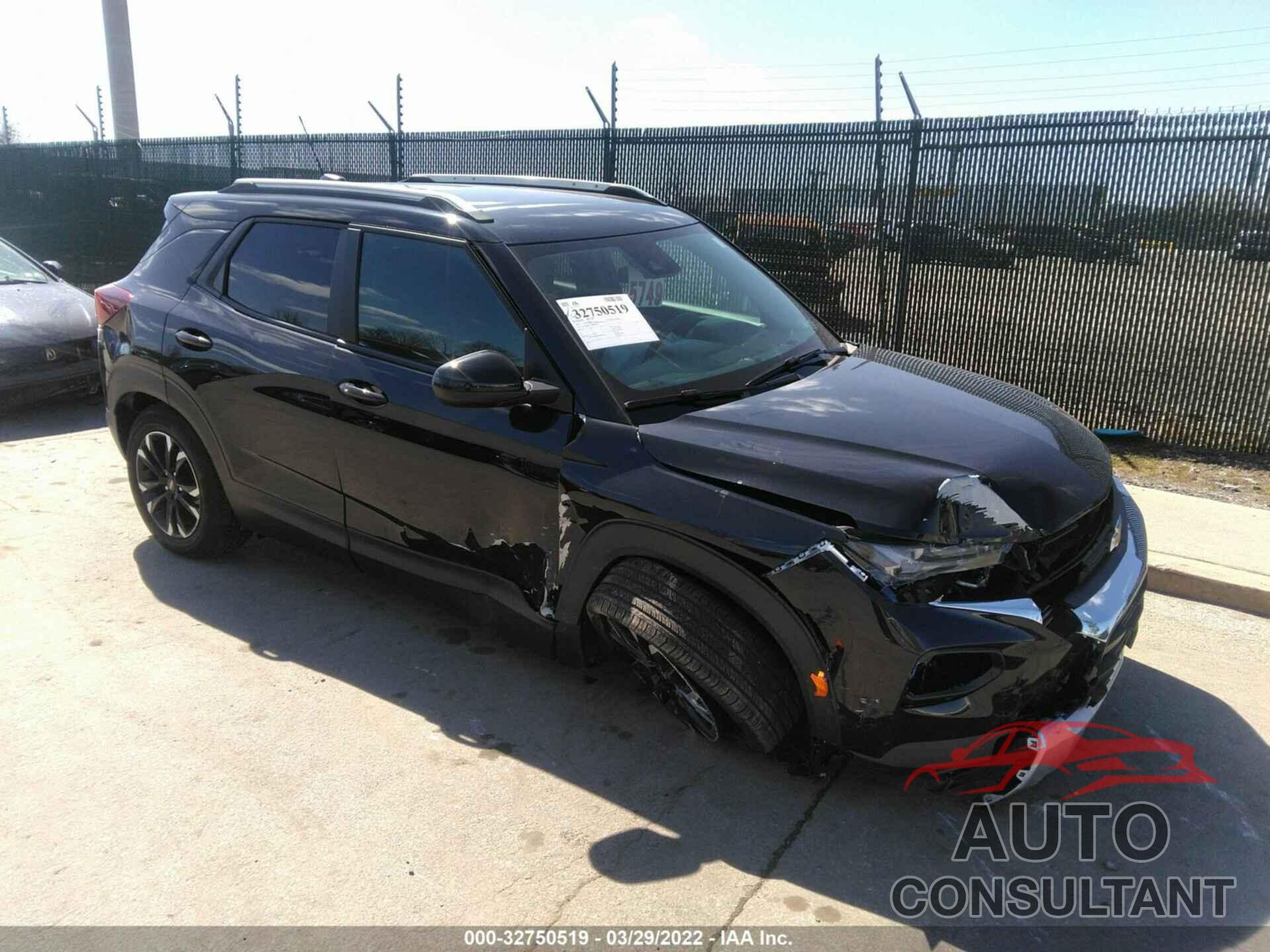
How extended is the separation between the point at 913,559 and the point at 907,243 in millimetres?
6188

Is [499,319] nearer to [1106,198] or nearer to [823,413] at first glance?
[823,413]

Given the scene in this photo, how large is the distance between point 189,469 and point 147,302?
82 centimetres

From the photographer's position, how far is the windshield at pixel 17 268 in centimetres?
852

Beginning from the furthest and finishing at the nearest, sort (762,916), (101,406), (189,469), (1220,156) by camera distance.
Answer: (101,406) < (1220,156) < (189,469) < (762,916)

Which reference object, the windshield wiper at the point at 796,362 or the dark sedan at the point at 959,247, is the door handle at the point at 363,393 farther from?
the dark sedan at the point at 959,247

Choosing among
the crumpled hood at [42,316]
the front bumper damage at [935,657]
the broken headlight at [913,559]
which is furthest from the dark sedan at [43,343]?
the broken headlight at [913,559]

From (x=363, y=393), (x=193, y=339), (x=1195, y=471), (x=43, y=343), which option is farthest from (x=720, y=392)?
(x=43, y=343)

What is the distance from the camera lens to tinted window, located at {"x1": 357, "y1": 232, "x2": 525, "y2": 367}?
3.53 m

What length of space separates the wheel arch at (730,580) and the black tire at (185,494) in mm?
2320

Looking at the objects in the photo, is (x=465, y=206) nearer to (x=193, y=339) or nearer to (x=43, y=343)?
(x=193, y=339)

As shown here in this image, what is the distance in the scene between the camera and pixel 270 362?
4156 millimetres

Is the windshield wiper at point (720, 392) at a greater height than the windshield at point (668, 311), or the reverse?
the windshield at point (668, 311)

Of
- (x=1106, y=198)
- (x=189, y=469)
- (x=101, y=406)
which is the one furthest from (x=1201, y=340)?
(x=101, y=406)

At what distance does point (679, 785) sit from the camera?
3.18 metres
